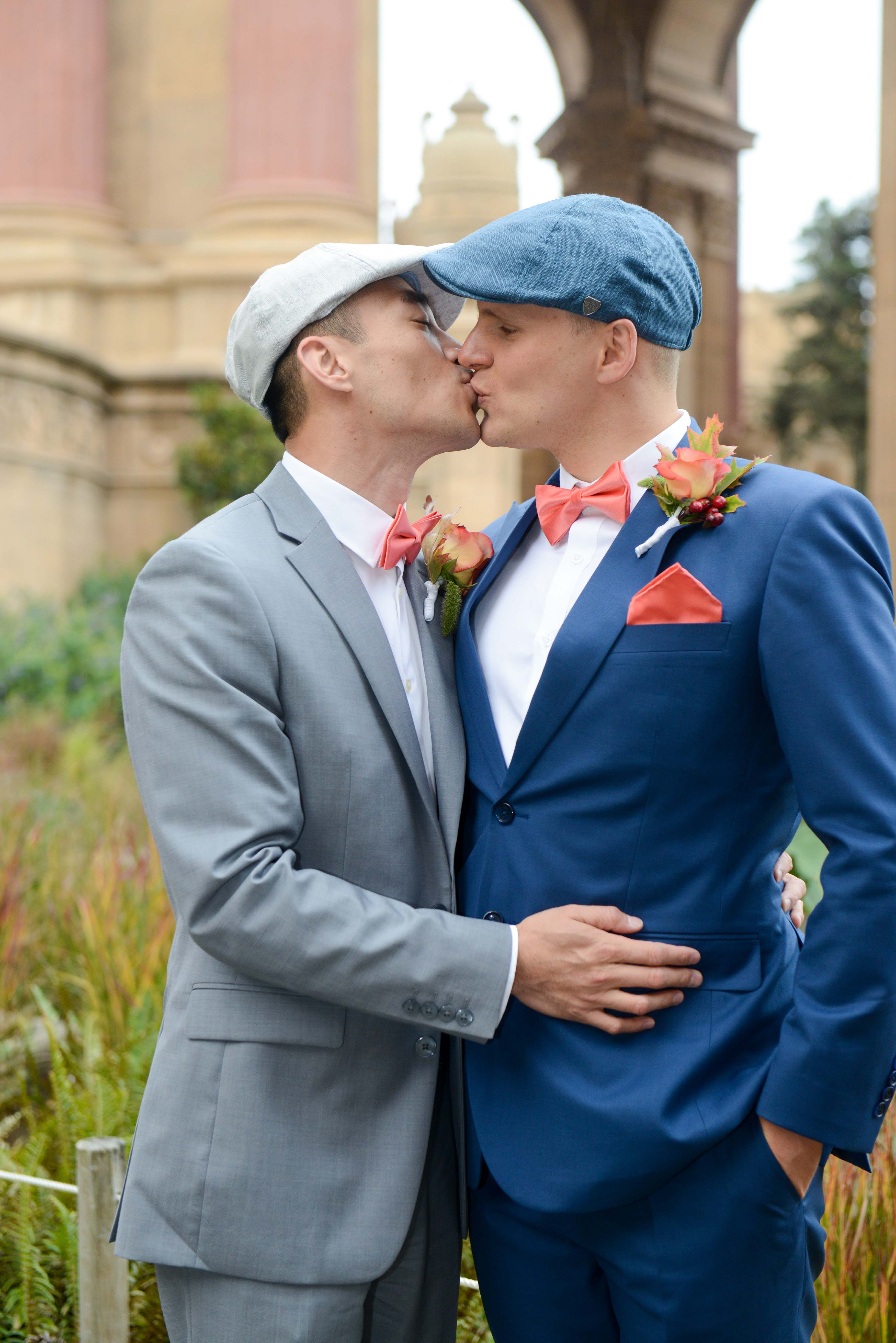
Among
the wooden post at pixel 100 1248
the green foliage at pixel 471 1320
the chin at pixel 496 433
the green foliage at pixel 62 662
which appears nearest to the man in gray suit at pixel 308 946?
the chin at pixel 496 433

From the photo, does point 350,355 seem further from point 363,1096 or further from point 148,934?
point 148,934

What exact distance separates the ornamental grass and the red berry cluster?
5.35 feet

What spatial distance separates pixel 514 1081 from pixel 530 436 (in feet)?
3.48

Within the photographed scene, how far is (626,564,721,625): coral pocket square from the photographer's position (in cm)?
184

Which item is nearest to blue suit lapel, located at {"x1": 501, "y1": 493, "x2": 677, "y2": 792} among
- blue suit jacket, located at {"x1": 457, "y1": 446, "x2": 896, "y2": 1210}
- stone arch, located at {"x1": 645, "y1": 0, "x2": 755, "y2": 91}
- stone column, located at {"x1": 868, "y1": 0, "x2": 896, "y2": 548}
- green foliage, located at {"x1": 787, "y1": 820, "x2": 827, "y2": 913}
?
blue suit jacket, located at {"x1": 457, "y1": 446, "x2": 896, "y2": 1210}

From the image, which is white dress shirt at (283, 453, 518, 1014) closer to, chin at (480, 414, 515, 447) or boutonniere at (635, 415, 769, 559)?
chin at (480, 414, 515, 447)

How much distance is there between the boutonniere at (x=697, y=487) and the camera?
6.23ft

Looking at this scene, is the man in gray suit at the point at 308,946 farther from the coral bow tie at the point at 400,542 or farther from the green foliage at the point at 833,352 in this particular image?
the green foliage at the point at 833,352

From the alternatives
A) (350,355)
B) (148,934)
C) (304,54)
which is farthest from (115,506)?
(350,355)

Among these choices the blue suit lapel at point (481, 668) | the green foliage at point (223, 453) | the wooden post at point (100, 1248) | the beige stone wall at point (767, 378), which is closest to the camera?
the blue suit lapel at point (481, 668)

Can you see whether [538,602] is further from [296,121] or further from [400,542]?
[296,121]

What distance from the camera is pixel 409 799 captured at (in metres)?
2.09

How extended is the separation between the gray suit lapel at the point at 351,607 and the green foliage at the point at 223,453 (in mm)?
10167

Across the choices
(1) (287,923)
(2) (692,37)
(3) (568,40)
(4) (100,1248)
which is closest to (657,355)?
(1) (287,923)
